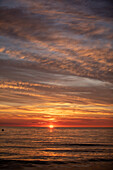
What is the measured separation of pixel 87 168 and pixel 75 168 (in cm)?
169

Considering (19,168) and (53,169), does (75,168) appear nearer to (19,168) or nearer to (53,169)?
(53,169)

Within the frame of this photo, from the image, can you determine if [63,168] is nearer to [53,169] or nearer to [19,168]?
[53,169]

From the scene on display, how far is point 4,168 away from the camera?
24469mm

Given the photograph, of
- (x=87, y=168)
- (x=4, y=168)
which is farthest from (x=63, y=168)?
(x=4, y=168)

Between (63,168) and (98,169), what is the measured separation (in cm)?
469

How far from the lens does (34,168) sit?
25141 mm

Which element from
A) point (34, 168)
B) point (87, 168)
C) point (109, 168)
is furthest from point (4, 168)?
point (109, 168)

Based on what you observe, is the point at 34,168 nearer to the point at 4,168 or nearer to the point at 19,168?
the point at 19,168

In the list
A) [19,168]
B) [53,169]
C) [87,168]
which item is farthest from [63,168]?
[19,168]

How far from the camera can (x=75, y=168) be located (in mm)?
25484

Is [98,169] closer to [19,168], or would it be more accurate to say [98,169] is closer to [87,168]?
[87,168]

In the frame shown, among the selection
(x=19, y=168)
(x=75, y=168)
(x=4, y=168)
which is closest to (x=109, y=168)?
(x=75, y=168)

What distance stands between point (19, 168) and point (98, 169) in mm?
10538

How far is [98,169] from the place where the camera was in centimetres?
2506
